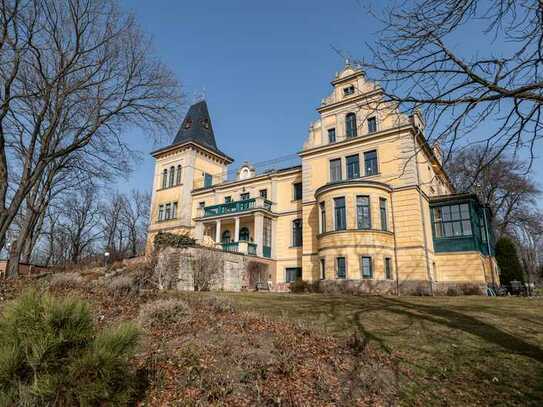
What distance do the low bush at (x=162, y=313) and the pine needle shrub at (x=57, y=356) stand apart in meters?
4.54

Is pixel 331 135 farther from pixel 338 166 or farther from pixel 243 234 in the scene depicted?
pixel 243 234

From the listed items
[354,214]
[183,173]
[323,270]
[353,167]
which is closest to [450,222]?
[354,214]

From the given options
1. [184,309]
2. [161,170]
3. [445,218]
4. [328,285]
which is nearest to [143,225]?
[161,170]

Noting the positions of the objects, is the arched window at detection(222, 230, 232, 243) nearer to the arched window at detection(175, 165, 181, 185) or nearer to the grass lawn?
the arched window at detection(175, 165, 181, 185)

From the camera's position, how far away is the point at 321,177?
25422 millimetres

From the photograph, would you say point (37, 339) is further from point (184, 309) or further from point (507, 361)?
point (507, 361)

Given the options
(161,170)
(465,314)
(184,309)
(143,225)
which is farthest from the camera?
(143,225)

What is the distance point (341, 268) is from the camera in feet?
68.2

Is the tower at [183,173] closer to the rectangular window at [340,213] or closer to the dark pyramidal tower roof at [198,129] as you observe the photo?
the dark pyramidal tower roof at [198,129]

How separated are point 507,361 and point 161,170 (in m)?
35.7

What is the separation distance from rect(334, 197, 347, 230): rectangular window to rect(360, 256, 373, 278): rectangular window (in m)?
2.33

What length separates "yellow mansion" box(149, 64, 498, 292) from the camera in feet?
68.5

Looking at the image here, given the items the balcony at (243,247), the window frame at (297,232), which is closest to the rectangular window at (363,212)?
the window frame at (297,232)

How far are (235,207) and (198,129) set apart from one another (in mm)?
13311
